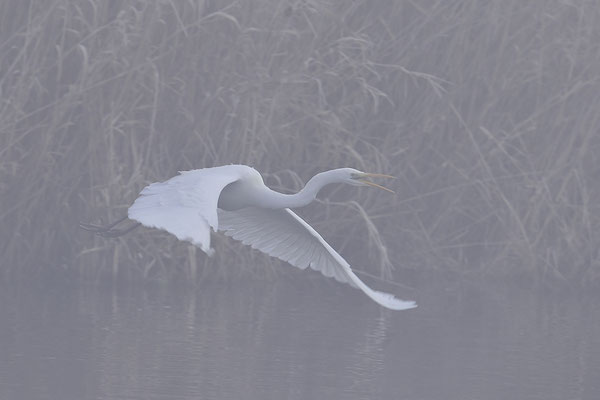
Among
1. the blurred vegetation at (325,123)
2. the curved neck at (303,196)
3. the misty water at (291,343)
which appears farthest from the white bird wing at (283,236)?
the blurred vegetation at (325,123)

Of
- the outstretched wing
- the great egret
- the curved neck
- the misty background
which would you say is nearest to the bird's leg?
the great egret

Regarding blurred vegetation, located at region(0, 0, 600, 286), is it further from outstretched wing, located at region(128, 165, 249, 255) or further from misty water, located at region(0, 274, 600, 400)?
outstretched wing, located at region(128, 165, 249, 255)

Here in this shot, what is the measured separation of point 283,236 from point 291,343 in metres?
0.51

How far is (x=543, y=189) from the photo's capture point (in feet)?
25.2

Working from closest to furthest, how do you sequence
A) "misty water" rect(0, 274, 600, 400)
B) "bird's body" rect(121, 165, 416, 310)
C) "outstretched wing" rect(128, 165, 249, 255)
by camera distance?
"outstretched wing" rect(128, 165, 249, 255) < "bird's body" rect(121, 165, 416, 310) < "misty water" rect(0, 274, 600, 400)

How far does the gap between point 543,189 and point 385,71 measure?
1.15 meters

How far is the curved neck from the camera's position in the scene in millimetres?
5762

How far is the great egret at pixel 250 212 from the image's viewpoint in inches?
185

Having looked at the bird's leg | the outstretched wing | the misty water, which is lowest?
the misty water

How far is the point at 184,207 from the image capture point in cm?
473

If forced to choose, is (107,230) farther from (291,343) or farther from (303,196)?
(303,196)

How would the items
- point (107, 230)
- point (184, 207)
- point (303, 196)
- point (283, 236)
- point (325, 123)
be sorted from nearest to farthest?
point (184, 207) < point (303, 196) < point (283, 236) < point (107, 230) < point (325, 123)

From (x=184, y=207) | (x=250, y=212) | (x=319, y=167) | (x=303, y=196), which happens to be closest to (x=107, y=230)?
(x=250, y=212)

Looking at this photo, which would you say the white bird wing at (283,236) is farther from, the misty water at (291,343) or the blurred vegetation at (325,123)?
the blurred vegetation at (325,123)
